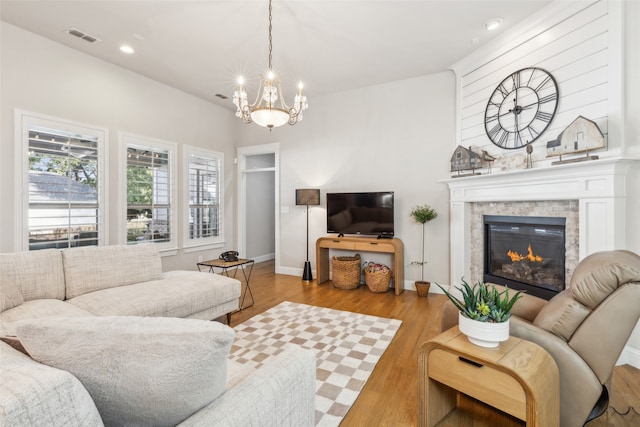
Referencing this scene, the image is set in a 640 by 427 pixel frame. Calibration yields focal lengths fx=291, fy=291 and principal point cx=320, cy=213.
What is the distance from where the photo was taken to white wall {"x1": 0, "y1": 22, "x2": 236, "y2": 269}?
3.02 metres

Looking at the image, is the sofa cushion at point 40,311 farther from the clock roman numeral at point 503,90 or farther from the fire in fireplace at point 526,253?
the clock roman numeral at point 503,90

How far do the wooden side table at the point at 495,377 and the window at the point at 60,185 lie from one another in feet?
13.2

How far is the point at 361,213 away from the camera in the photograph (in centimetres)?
440

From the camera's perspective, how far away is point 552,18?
2738 millimetres

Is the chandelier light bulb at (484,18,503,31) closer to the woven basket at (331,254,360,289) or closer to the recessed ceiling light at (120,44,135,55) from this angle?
the woven basket at (331,254,360,289)

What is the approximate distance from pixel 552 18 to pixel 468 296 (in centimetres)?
293

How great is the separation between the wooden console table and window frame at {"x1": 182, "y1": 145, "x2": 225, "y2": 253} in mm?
2000

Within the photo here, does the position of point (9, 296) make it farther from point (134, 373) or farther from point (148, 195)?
point (148, 195)

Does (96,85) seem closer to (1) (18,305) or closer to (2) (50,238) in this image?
(2) (50,238)

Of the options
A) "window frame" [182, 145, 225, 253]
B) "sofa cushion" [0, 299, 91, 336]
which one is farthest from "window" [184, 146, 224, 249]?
"sofa cushion" [0, 299, 91, 336]

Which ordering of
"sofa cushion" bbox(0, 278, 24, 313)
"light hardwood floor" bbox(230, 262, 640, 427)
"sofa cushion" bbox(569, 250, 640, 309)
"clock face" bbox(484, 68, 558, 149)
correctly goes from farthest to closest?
"clock face" bbox(484, 68, 558, 149) < "sofa cushion" bbox(0, 278, 24, 313) < "light hardwood floor" bbox(230, 262, 640, 427) < "sofa cushion" bbox(569, 250, 640, 309)

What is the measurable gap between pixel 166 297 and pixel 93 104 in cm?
289

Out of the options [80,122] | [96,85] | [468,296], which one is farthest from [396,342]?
[96,85]

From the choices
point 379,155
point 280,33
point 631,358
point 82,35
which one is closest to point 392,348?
point 631,358
